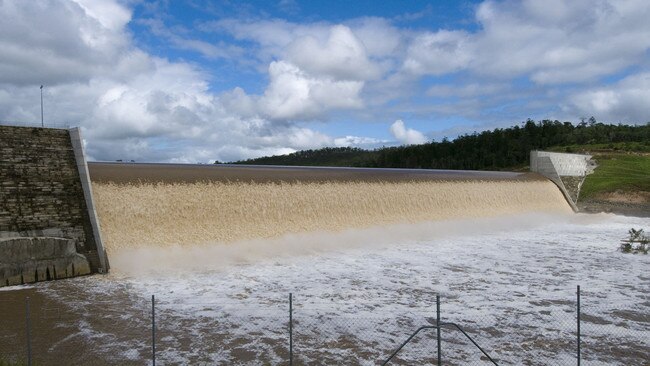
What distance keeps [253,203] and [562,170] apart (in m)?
28.7

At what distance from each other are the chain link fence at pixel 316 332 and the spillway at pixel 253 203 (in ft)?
16.8

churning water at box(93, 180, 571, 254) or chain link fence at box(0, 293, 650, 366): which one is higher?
churning water at box(93, 180, 571, 254)

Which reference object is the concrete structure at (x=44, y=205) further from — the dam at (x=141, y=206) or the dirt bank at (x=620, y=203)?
the dirt bank at (x=620, y=203)

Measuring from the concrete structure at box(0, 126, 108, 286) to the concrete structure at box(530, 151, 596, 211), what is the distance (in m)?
33.8

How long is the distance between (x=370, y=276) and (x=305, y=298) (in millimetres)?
3232

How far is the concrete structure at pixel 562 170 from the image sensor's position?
37.7 m

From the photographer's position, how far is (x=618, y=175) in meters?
49.7

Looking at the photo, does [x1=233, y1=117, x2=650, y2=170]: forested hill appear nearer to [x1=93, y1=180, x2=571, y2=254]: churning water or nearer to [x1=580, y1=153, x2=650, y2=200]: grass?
[x1=580, y1=153, x2=650, y2=200]: grass

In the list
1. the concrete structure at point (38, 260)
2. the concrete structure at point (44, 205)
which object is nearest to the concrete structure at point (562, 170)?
the concrete structure at point (44, 205)

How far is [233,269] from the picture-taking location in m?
15.4

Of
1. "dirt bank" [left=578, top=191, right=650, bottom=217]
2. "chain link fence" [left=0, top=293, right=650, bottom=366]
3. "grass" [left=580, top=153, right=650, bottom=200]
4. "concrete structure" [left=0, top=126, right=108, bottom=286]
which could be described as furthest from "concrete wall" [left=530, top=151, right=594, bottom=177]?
"concrete structure" [left=0, top=126, right=108, bottom=286]

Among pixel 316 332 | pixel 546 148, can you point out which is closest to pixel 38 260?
pixel 316 332

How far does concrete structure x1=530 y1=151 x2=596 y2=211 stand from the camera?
37.7m

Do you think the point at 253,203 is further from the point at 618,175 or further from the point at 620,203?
the point at 618,175
